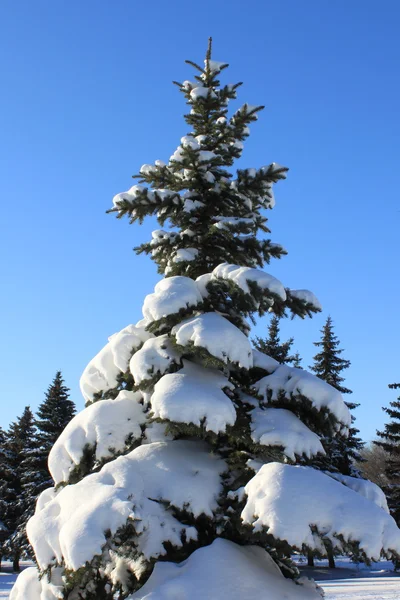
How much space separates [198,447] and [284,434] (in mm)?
1406

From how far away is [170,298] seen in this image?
658 cm

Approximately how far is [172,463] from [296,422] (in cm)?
163

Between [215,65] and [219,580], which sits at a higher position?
[215,65]

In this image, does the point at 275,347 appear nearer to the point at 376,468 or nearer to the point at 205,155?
the point at 205,155

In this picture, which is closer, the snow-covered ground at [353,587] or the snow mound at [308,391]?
the snow mound at [308,391]

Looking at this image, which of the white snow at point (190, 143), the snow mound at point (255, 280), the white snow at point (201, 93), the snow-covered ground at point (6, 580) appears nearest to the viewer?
the snow mound at point (255, 280)

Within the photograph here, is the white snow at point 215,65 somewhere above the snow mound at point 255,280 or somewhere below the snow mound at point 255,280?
above

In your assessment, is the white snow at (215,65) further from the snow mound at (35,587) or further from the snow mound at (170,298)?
the snow mound at (35,587)

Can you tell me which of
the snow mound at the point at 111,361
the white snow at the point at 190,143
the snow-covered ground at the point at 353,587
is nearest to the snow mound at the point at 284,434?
the snow mound at the point at 111,361

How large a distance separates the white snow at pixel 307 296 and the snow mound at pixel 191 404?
232 cm

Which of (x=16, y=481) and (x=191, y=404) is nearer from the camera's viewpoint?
(x=191, y=404)

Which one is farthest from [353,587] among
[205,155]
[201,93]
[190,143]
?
[201,93]

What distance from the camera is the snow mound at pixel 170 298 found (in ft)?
21.4

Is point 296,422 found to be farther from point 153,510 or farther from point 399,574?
point 399,574
